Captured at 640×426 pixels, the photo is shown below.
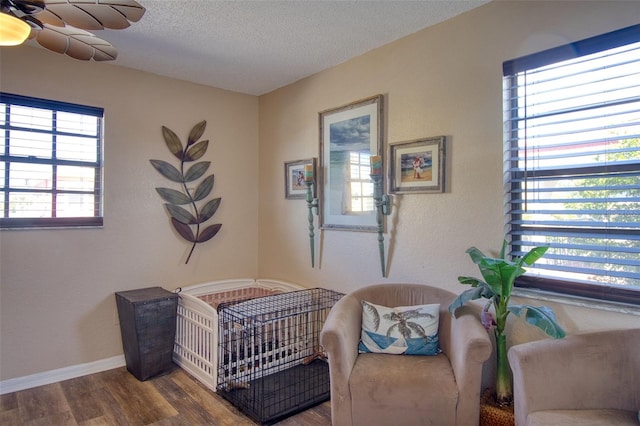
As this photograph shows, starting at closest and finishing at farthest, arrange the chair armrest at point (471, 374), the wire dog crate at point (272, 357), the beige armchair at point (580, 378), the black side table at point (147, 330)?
the beige armchair at point (580, 378), the chair armrest at point (471, 374), the wire dog crate at point (272, 357), the black side table at point (147, 330)

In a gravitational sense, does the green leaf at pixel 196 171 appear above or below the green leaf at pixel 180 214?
above

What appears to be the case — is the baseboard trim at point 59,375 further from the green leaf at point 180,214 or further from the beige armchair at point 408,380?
the beige armchair at point 408,380

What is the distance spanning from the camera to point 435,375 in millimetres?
1918

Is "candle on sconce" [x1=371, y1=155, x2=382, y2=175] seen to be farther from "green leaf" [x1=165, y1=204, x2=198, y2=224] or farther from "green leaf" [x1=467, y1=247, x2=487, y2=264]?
"green leaf" [x1=165, y1=204, x2=198, y2=224]

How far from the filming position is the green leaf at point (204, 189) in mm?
3648

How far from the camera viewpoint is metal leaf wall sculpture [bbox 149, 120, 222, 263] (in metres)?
3.49

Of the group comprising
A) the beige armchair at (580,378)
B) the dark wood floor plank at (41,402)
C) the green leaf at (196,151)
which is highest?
the green leaf at (196,151)

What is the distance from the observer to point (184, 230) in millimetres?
3559

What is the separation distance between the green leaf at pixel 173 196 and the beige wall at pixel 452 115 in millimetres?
1300

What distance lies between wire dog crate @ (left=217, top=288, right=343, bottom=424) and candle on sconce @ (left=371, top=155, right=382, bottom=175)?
1.07 m

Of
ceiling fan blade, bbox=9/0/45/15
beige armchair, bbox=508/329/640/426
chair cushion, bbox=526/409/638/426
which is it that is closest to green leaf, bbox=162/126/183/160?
ceiling fan blade, bbox=9/0/45/15

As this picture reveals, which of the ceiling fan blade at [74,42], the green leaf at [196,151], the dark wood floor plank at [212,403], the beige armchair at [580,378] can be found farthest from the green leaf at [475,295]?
the green leaf at [196,151]

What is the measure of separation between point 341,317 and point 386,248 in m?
0.82

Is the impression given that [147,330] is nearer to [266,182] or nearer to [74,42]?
[266,182]
